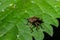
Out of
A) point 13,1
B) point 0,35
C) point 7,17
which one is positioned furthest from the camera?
point 13,1

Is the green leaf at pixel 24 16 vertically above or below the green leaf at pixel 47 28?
above

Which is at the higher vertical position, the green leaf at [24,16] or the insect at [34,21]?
the green leaf at [24,16]

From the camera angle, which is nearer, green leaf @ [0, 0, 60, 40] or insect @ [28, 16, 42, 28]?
green leaf @ [0, 0, 60, 40]

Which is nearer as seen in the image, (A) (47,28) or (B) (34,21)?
(A) (47,28)

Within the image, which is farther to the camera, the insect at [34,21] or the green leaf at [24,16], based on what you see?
the insect at [34,21]

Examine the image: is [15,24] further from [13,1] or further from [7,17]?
[13,1]

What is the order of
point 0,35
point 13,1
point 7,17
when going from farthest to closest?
point 13,1 < point 7,17 < point 0,35

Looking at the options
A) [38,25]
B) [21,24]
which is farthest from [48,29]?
[21,24]

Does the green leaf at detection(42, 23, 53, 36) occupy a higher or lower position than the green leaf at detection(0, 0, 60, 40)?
lower
